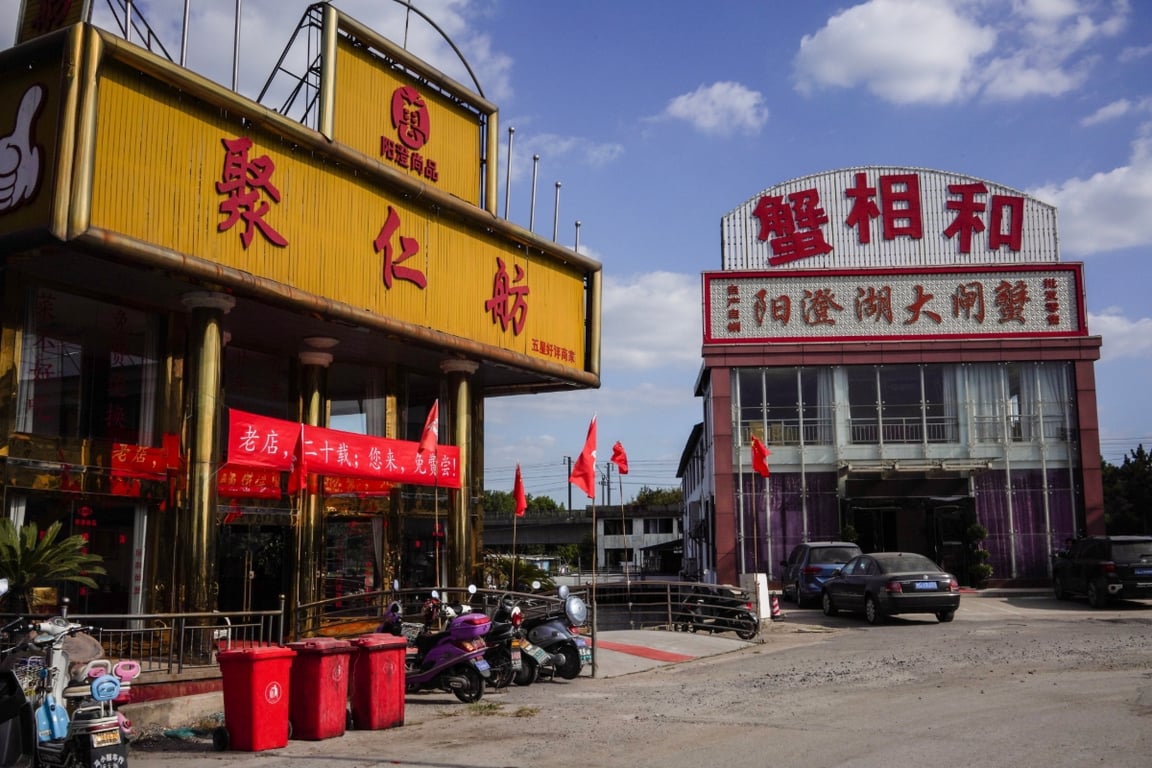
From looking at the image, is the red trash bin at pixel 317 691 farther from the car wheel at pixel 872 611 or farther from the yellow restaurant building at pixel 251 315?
the car wheel at pixel 872 611

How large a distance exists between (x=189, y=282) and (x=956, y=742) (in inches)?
430

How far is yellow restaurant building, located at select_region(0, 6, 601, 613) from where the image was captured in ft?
42.5

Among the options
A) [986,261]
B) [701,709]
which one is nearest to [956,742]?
[701,709]

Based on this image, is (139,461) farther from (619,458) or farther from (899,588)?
(899,588)

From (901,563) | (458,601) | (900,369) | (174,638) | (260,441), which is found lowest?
(174,638)

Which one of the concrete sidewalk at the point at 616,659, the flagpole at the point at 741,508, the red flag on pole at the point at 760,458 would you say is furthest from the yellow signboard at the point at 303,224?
the flagpole at the point at 741,508

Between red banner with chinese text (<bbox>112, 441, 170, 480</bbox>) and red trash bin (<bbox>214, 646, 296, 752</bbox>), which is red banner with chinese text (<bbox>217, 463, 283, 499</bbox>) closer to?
red banner with chinese text (<bbox>112, 441, 170, 480</bbox>)

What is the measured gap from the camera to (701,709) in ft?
36.6

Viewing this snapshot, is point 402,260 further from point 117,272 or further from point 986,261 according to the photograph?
point 986,261

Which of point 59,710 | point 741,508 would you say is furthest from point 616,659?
point 741,508

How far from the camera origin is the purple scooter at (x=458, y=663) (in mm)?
12227

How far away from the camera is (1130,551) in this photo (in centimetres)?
2297

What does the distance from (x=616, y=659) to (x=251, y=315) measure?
7.77m

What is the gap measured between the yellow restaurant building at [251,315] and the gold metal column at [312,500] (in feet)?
0.15
